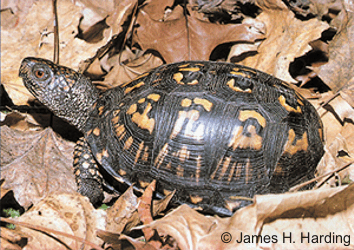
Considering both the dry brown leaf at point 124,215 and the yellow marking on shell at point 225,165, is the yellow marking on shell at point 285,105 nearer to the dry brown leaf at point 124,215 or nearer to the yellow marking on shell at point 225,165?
the yellow marking on shell at point 225,165

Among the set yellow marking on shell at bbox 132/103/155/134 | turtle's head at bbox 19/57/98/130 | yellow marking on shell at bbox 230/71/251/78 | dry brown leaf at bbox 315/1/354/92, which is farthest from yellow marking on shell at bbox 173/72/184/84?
dry brown leaf at bbox 315/1/354/92

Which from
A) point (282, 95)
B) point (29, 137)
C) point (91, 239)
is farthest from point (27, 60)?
point (282, 95)

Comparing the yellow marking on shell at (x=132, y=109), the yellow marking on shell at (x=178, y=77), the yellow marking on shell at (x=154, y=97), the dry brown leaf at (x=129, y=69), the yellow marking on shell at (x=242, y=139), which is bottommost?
the dry brown leaf at (x=129, y=69)

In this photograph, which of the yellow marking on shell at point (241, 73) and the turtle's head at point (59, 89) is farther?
the turtle's head at point (59, 89)

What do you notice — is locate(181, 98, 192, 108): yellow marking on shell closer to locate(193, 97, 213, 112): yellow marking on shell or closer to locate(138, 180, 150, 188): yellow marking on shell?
locate(193, 97, 213, 112): yellow marking on shell

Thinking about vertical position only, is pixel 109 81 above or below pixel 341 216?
above

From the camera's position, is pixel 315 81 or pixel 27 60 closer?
pixel 27 60

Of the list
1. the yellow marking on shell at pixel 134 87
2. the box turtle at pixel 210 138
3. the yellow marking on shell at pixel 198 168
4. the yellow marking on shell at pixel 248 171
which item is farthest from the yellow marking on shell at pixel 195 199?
the yellow marking on shell at pixel 134 87

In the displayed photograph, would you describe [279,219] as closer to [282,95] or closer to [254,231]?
[254,231]
